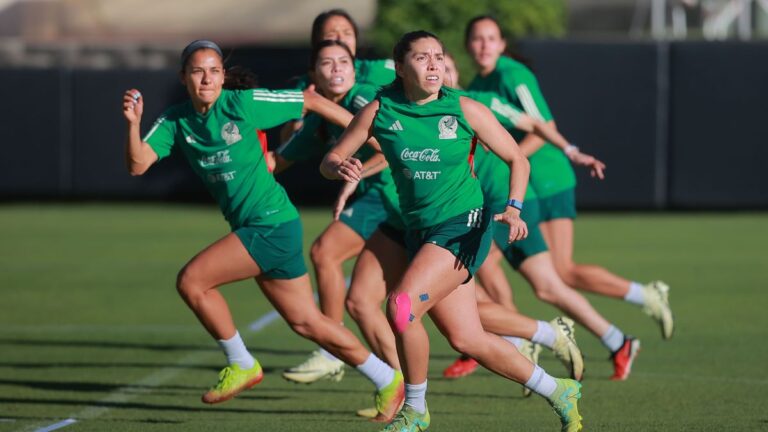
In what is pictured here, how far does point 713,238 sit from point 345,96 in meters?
10.7

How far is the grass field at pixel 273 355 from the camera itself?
794 centimetres

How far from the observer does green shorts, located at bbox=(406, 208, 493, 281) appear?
6816 mm

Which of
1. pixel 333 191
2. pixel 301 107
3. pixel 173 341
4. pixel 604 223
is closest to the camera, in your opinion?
pixel 301 107

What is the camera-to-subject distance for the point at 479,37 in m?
9.57

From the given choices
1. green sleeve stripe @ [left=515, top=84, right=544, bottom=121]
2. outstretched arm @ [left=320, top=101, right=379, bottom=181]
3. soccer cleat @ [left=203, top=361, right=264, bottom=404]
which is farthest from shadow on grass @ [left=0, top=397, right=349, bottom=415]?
green sleeve stripe @ [left=515, top=84, right=544, bottom=121]

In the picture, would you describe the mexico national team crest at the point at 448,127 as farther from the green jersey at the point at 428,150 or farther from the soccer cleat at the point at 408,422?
the soccer cleat at the point at 408,422

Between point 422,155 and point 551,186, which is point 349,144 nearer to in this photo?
point 422,155

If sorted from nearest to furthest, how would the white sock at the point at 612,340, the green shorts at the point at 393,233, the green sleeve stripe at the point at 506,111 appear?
1. the green shorts at the point at 393,233
2. the green sleeve stripe at the point at 506,111
3. the white sock at the point at 612,340

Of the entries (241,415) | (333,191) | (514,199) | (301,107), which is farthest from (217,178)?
→ (333,191)

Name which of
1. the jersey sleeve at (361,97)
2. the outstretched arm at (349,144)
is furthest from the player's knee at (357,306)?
the outstretched arm at (349,144)

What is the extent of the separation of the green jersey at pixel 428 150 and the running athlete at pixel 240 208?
98cm

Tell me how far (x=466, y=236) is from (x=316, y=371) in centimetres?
231

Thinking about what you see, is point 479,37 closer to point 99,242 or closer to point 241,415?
point 241,415

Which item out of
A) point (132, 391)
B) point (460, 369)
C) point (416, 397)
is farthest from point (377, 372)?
point (132, 391)
